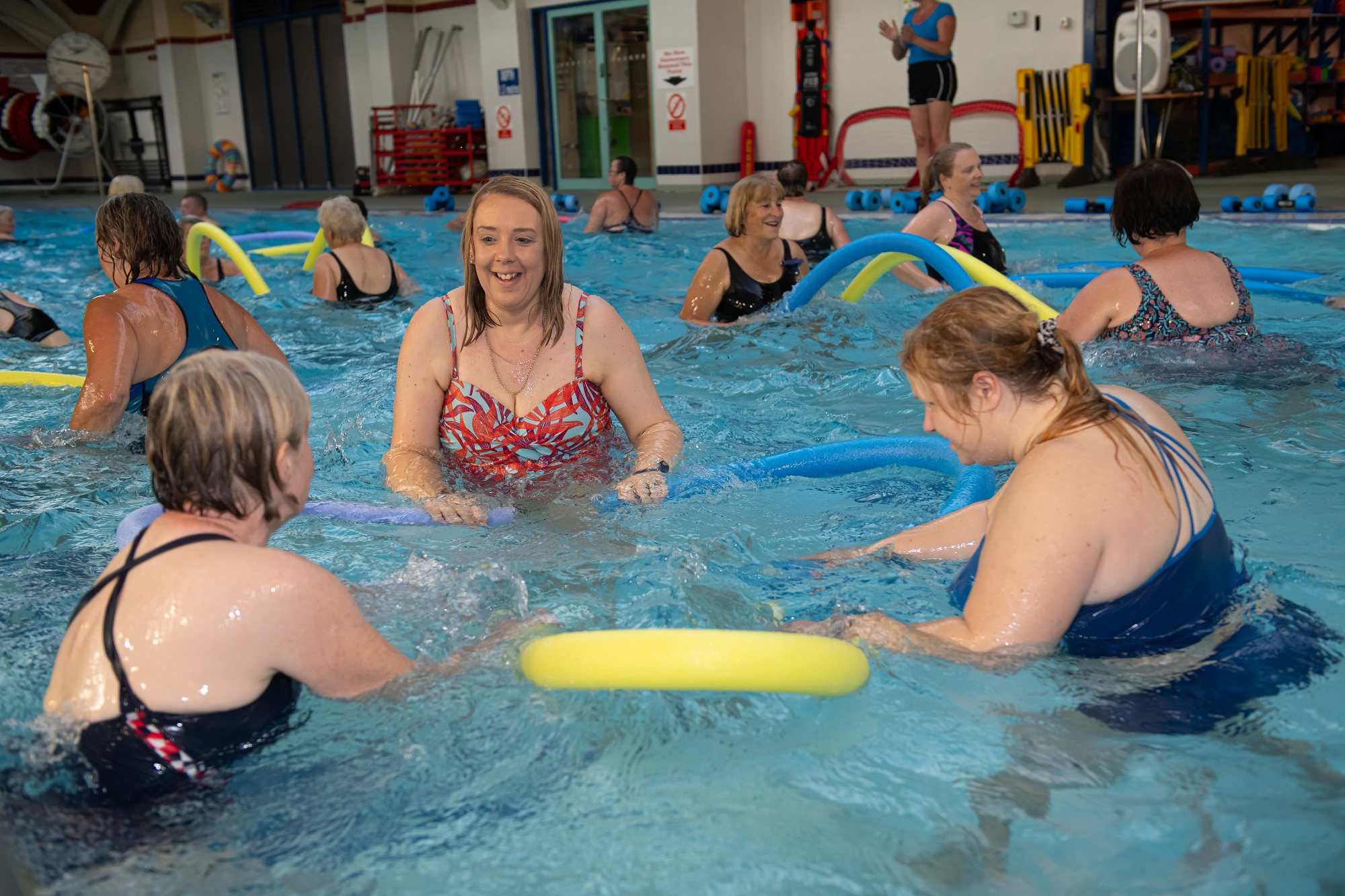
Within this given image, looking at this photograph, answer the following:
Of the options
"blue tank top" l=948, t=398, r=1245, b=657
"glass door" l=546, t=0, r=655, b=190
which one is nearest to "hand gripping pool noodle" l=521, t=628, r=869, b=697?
"blue tank top" l=948, t=398, r=1245, b=657

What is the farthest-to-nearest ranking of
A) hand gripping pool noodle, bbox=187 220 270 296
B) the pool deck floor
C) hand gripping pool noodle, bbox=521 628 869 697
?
the pool deck floor < hand gripping pool noodle, bbox=187 220 270 296 < hand gripping pool noodle, bbox=521 628 869 697

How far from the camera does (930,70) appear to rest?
1055 cm

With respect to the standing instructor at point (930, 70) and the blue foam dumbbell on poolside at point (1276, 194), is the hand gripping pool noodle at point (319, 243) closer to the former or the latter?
the standing instructor at point (930, 70)

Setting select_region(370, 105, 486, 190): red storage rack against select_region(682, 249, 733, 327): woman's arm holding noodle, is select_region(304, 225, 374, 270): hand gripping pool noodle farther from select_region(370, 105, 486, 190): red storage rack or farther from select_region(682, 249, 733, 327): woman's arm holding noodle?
select_region(370, 105, 486, 190): red storage rack

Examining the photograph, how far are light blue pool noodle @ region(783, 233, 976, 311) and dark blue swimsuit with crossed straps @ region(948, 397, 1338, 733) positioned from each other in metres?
2.75

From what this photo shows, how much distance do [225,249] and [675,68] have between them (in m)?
10.9

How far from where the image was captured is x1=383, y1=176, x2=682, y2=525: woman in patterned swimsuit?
3.36 m

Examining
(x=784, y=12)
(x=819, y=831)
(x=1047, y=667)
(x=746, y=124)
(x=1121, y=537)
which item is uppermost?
(x=784, y=12)

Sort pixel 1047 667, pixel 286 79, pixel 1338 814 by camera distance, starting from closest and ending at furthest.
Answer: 1. pixel 1338 814
2. pixel 1047 667
3. pixel 286 79

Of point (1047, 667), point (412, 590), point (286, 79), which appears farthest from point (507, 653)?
point (286, 79)

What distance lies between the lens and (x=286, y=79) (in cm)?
2270

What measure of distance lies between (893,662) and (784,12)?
1619 centimetres

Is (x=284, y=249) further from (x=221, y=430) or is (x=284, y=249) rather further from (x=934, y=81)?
(x=221, y=430)

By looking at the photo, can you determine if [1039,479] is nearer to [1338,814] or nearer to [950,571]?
[1338,814]
